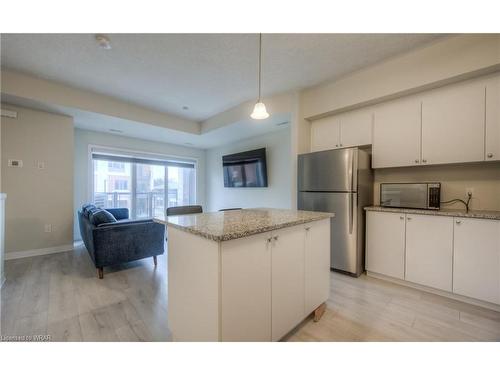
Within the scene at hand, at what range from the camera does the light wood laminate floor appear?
1.52 meters

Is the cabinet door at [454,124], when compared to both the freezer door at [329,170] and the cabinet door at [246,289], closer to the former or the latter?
the freezer door at [329,170]

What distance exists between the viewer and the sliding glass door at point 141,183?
4539 millimetres

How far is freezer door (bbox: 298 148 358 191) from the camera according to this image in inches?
97.6

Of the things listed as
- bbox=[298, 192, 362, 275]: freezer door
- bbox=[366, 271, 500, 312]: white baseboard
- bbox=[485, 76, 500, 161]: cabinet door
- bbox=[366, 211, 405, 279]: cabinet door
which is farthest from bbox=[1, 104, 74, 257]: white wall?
bbox=[485, 76, 500, 161]: cabinet door

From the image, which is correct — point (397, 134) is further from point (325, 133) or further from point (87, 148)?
point (87, 148)

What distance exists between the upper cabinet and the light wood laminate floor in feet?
5.85

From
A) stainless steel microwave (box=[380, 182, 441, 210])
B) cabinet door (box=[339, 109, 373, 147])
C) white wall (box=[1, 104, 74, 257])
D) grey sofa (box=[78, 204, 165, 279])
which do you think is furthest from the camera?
white wall (box=[1, 104, 74, 257])

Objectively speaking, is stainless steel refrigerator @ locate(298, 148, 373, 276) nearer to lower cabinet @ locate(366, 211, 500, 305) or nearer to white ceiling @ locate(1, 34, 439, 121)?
lower cabinet @ locate(366, 211, 500, 305)

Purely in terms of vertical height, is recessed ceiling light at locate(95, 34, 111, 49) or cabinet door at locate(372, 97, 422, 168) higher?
recessed ceiling light at locate(95, 34, 111, 49)

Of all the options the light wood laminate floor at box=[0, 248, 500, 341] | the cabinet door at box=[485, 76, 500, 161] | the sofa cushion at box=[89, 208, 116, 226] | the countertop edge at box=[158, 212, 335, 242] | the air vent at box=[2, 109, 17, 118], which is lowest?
the light wood laminate floor at box=[0, 248, 500, 341]

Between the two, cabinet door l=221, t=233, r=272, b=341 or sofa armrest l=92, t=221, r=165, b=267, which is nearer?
cabinet door l=221, t=233, r=272, b=341

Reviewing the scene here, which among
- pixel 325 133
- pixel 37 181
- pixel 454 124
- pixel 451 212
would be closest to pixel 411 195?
pixel 451 212

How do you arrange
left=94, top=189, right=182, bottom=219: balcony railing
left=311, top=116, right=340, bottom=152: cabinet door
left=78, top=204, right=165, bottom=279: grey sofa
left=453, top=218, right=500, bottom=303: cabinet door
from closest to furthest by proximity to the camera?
1. left=453, top=218, right=500, bottom=303: cabinet door
2. left=78, top=204, right=165, bottom=279: grey sofa
3. left=311, top=116, right=340, bottom=152: cabinet door
4. left=94, top=189, right=182, bottom=219: balcony railing
